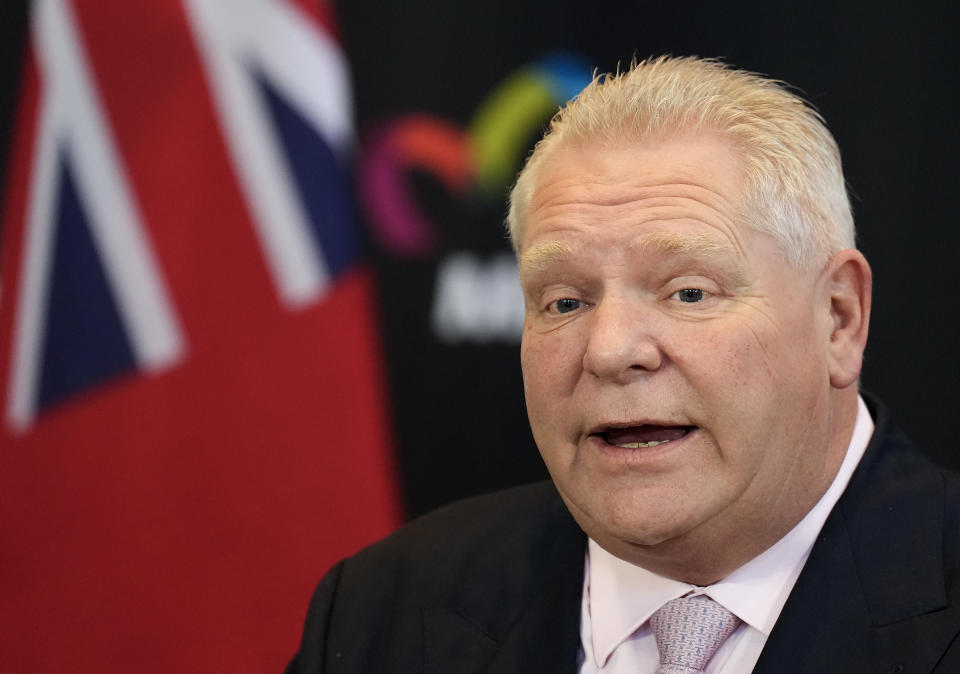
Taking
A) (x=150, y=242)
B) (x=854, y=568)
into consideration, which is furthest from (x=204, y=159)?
(x=854, y=568)

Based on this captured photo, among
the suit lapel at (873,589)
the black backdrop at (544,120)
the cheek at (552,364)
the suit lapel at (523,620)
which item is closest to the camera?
the suit lapel at (873,589)

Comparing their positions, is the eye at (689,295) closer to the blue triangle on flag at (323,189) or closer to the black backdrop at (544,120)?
the black backdrop at (544,120)

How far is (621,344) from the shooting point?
1.49 metres

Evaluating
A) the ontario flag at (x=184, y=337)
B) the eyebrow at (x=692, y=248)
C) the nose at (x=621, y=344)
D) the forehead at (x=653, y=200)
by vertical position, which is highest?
the forehead at (x=653, y=200)

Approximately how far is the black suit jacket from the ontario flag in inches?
38.8

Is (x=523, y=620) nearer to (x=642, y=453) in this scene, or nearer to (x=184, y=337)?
(x=642, y=453)

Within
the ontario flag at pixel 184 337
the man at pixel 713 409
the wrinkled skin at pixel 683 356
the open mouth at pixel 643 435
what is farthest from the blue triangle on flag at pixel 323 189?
the open mouth at pixel 643 435

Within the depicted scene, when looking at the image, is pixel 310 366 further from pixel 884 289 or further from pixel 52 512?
pixel 884 289

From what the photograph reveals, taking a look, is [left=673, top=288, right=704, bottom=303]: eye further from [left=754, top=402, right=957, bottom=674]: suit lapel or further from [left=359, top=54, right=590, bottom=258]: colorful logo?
[left=359, top=54, right=590, bottom=258]: colorful logo

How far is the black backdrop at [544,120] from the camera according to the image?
2545mm

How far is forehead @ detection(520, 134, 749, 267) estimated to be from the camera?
1521mm

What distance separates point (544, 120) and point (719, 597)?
4.95ft

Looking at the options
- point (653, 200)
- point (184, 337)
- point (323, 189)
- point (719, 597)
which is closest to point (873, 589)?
point (719, 597)

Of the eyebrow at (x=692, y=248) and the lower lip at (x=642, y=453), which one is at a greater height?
the eyebrow at (x=692, y=248)
